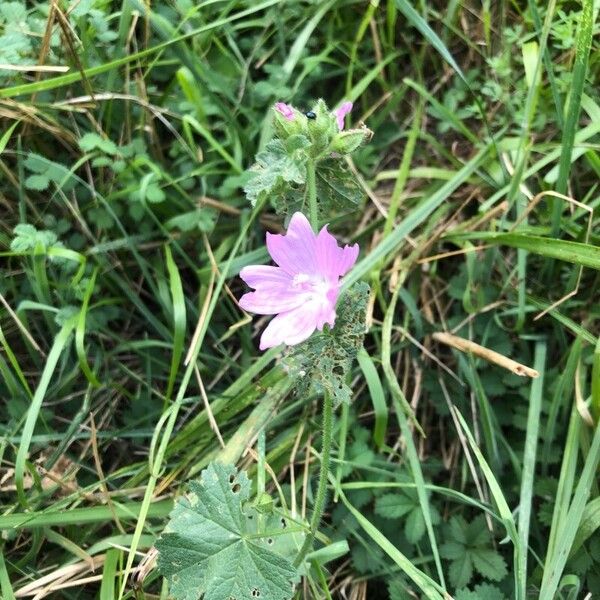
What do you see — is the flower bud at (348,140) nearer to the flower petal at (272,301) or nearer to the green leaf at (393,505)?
the flower petal at (272,301)

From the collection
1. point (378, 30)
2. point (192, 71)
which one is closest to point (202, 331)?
point (192, 71)

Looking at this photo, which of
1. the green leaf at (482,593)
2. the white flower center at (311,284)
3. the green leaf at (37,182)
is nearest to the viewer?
the white flower center at (311,284)

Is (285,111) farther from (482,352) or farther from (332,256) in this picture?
(482,352)

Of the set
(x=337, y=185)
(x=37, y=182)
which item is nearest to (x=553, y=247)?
(x=337, y=185)

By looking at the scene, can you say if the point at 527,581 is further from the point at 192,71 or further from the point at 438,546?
the point at 192,71

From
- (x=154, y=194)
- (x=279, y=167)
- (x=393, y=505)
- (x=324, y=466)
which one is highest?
(x=279, y=167)

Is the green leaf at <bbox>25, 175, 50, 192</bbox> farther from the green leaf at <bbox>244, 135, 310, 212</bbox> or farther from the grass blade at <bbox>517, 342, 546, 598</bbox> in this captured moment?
the grass blade at <bbox>517, 342, 546, 598</bbox>

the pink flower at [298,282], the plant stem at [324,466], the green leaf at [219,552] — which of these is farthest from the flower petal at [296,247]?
the green leaf at [219,552]
